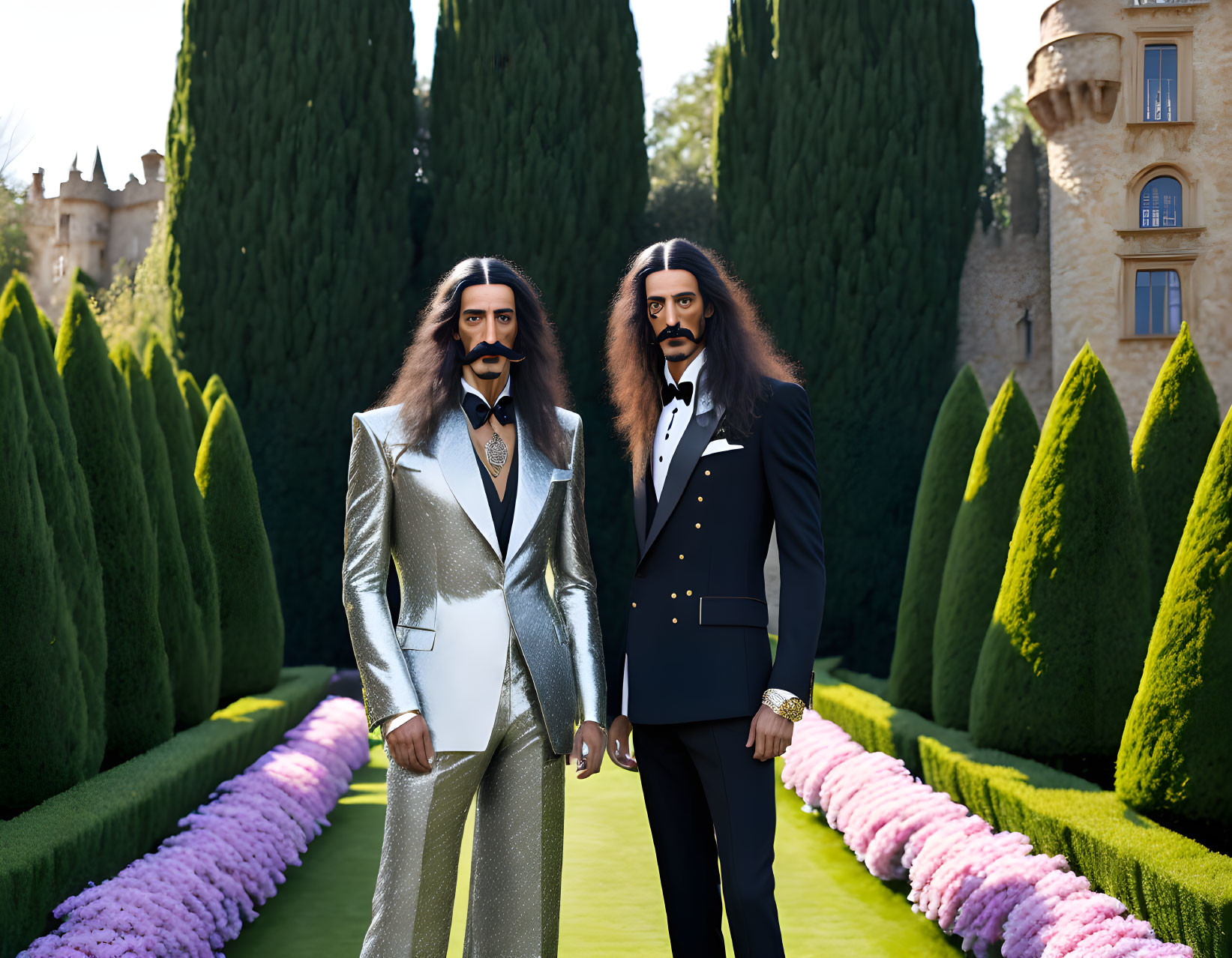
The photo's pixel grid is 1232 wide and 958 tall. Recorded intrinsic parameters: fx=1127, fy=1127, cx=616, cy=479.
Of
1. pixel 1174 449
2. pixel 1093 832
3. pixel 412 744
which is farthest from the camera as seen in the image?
pixel 1174 449

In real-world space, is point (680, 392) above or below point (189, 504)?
above

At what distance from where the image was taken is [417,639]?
271 centimetres

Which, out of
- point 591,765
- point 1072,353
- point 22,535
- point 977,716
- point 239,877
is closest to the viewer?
point 591,765

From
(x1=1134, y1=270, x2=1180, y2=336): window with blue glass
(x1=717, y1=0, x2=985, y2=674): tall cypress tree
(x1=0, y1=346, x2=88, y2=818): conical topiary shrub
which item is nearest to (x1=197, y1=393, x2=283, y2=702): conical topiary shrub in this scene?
(x1=0, y1=346, x2=88, y2=818): conical topiary shrub

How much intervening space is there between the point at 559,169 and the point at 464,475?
11538 mm

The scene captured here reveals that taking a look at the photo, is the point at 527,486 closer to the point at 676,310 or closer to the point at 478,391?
the point at 478,391

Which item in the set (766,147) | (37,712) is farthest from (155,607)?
(766,147)

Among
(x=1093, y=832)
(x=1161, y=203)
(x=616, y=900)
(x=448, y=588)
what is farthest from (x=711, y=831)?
(x=1161, y=203)

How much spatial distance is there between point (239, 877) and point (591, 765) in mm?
3045

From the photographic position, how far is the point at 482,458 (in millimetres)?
2822

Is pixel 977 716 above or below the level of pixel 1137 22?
below

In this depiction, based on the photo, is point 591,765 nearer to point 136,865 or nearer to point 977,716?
point 136,865

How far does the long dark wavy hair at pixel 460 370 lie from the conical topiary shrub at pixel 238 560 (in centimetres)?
617

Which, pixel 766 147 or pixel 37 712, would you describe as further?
pixel 766 147
